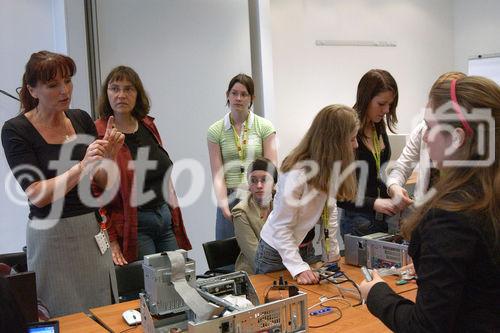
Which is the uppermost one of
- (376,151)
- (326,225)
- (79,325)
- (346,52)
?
(346,52)

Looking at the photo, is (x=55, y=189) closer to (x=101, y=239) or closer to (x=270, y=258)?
(x=101, y=239)

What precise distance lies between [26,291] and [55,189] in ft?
1.69

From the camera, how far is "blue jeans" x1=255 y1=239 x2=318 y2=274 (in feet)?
7.78

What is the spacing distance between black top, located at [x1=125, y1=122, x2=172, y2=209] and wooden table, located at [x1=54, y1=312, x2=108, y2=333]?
861mm

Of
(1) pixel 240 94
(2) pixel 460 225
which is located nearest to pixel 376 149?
(1) pixel 240 94

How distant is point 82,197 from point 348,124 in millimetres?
1289

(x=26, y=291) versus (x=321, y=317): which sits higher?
(x=26, y=291)

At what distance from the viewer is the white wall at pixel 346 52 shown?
5008 mm

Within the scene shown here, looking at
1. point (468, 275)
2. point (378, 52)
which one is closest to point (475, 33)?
point (378, 52)

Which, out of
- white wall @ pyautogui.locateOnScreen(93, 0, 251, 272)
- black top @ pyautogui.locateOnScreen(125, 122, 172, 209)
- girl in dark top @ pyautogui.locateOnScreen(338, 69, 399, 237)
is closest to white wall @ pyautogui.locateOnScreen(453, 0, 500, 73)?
white wall @ pyautogui.locateOnScreen(93, 0, 251, 272)

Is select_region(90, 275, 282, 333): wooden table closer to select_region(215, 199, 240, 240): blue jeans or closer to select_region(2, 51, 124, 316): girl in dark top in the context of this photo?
select_region(2, 51, 124, 316): girl in dark top

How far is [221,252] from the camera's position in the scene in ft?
9.32

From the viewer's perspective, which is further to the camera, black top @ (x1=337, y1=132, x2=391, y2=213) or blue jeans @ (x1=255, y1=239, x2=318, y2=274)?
black top @ (x1=337, y1=132, x2=391, y2=213)

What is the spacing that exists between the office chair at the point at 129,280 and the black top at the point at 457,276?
164 cm
